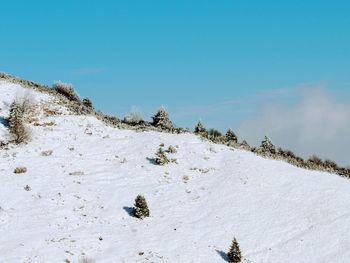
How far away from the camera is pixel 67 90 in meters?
63.9

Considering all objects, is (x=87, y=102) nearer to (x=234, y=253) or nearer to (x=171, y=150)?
(x=171, y=150)

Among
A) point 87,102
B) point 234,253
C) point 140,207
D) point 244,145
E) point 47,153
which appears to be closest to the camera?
point 234,253

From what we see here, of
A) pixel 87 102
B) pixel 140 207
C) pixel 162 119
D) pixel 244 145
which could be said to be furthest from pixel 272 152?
pixel 140 207

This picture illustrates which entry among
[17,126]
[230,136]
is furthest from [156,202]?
[230,136]

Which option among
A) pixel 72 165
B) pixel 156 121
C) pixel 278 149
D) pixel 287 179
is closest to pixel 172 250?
pixel 72 165

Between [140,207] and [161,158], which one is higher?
[161,158]

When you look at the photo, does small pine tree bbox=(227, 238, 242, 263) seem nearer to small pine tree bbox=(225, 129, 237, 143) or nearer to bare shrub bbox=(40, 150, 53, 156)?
bare shrub bbox=(40, 150, 53, 156)

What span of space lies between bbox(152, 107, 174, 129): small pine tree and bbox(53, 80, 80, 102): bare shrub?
1058 cm

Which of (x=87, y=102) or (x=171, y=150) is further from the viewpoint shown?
(x=87, y=102)

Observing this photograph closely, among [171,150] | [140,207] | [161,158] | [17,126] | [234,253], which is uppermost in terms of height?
[171,150]

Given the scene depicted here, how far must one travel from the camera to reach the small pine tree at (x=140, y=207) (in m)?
36.7

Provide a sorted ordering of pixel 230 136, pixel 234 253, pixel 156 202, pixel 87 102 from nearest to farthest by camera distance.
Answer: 1. pixel 234 253
2. pixel 156 202
3. pixel 230 136
4. pixel 87 102

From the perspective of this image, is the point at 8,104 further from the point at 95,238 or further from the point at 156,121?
the point at 95,238

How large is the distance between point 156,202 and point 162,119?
23.5 meters
